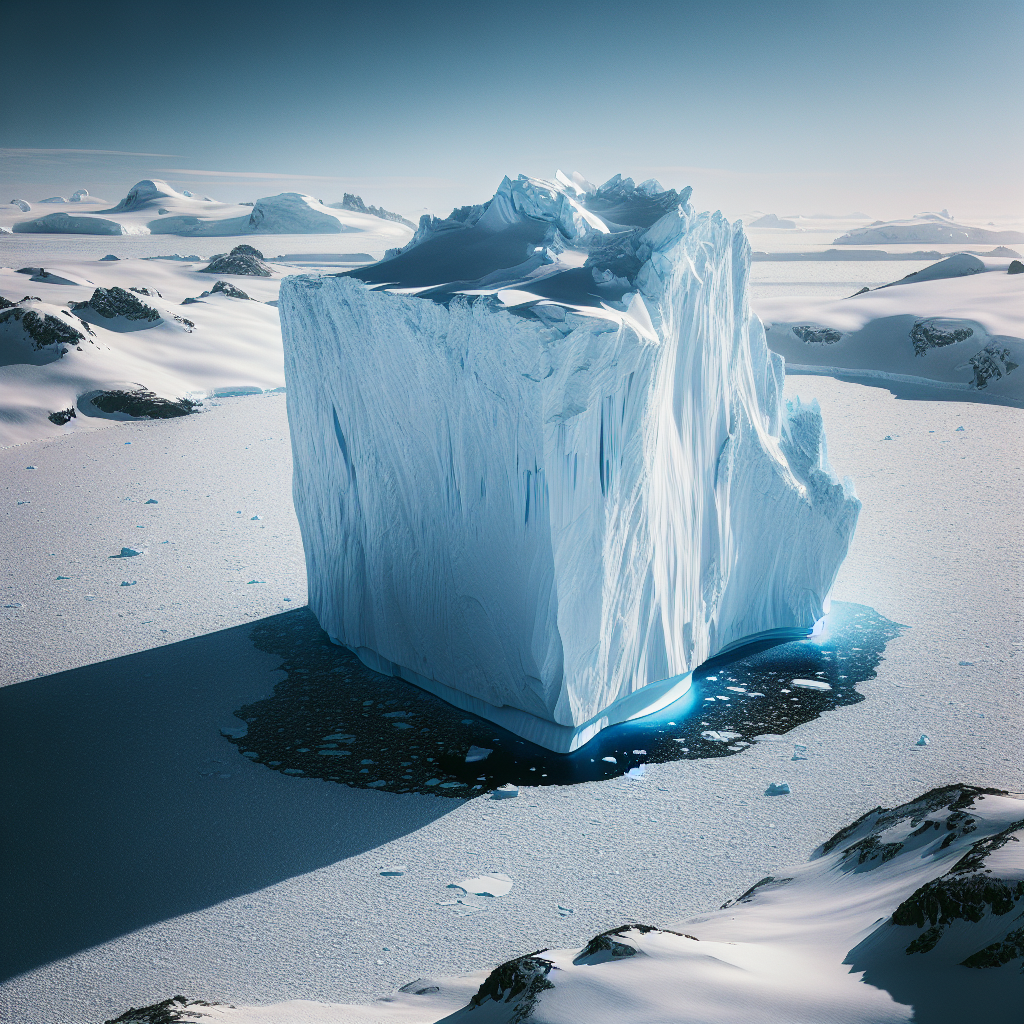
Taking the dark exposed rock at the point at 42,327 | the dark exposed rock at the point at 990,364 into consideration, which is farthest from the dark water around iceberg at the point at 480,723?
the dark exposed rock at the point at 990,364

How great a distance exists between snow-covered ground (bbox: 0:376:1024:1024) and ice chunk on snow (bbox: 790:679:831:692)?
0.19 metres

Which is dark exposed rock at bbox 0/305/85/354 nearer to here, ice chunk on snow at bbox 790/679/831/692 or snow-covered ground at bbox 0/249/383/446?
snow-covered ground at bbox 0/249/383/446

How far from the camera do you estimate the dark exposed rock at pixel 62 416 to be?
9.88 metres

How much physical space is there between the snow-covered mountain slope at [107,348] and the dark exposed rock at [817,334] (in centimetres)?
746

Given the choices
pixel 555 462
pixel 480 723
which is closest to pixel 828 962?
pixel 555 462

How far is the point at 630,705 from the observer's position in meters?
4.06

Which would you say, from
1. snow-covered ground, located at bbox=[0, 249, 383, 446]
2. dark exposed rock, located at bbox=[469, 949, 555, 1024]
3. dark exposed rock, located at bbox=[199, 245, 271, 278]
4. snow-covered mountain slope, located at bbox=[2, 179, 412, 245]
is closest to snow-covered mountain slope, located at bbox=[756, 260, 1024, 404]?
snow-covered ground, located at bbox=[0, 249, 383, 446]

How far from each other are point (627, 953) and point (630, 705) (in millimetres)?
2077

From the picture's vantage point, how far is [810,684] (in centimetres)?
438

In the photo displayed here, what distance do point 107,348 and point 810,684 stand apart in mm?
9698

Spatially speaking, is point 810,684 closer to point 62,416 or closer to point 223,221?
point 62,416

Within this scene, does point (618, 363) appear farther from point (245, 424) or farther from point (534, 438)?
point (245, 424)

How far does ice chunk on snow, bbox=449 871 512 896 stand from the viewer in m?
2.97

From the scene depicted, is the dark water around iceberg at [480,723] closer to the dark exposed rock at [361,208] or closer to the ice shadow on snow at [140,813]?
the ice shadow on snow at [140,813]
